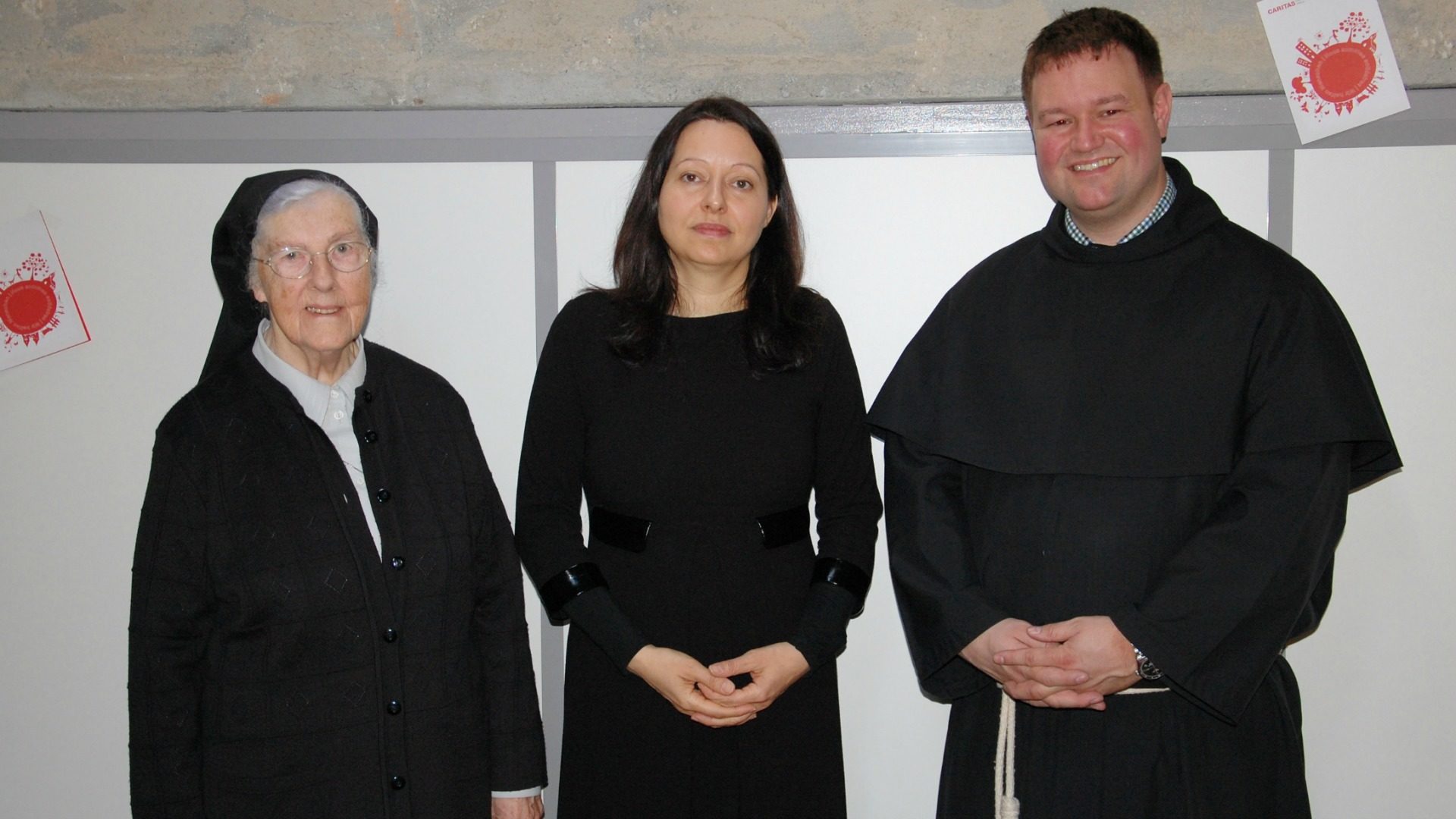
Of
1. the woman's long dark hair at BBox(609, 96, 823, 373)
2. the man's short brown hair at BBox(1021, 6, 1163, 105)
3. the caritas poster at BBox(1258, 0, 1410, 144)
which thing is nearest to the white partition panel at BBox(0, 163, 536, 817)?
the woman's long dark hair at BBox(609, 96, 823, 373)

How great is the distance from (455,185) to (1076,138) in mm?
1407

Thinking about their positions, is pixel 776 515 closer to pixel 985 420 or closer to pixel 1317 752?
pixel 985 420

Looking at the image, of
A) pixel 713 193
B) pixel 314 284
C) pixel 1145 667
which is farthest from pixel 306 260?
pixel 1145 667

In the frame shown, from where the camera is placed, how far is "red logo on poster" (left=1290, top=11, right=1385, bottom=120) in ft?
8.18

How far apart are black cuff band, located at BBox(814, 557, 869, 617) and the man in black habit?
0.24 ft

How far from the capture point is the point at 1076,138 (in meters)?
2.06

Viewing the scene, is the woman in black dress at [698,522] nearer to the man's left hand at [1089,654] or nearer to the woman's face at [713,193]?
the woman's face at [713,193]

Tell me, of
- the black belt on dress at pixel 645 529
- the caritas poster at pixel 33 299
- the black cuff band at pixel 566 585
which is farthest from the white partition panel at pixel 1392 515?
the caritas poster at pixel 33 299

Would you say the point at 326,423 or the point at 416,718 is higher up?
the point at 326,423

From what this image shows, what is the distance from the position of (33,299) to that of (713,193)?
5.78 feet

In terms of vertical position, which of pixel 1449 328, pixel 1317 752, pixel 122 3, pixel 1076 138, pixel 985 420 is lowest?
pixel 1317 752

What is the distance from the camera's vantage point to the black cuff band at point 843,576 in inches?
85.3

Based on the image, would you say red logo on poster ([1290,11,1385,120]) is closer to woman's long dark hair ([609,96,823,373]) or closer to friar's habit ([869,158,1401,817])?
friar's habit ([869,158,1401,817])

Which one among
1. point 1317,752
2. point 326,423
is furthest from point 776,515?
point 1317,752
